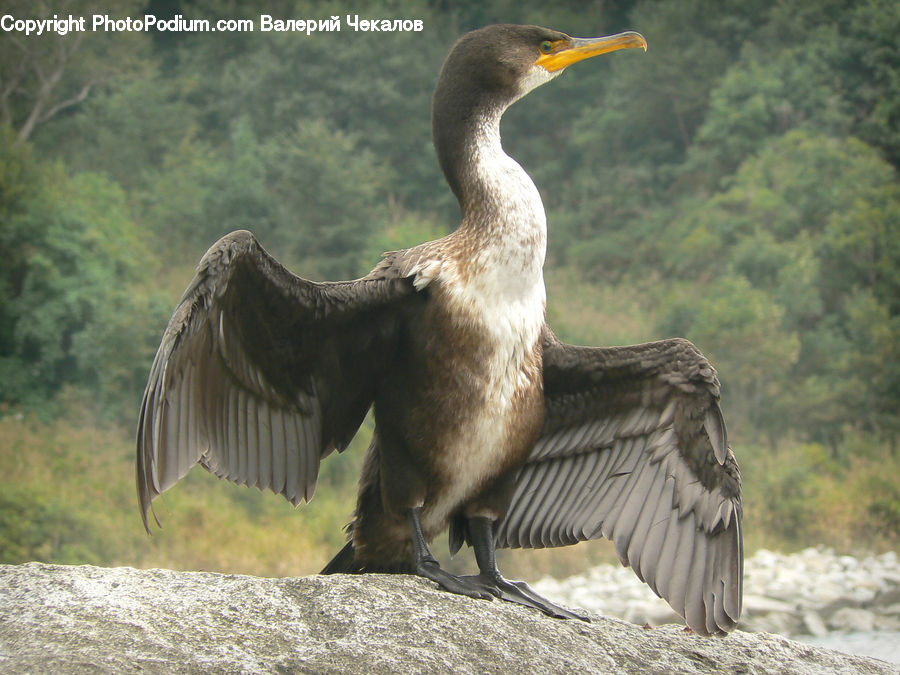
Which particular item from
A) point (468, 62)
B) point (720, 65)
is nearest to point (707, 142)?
point (720, 65)

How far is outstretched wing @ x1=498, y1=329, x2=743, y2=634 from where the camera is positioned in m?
4.00

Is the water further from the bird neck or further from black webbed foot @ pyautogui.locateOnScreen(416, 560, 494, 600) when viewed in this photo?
the bird neck

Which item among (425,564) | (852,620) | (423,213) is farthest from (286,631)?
(423,213)

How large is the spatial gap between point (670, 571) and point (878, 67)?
67.3 feet

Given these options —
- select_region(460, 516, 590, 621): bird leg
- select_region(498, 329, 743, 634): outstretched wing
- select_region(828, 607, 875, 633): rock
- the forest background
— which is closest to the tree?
the forest background

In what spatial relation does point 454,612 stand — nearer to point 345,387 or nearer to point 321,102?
point 345,387

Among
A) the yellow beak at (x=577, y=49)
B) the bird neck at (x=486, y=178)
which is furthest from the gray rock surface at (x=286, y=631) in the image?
the yellow beak at (x=577, y=49)

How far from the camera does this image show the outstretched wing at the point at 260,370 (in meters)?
3.66

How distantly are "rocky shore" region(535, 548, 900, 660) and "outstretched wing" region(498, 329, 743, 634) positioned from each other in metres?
11.0

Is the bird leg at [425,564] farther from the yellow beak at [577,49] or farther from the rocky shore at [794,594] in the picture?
the rocky shore at [794,594]

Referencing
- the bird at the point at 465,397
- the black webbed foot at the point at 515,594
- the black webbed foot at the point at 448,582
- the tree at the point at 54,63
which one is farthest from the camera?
the tree at the point at 54,63

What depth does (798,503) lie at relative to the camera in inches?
703

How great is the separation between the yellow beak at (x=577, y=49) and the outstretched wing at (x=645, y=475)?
1.14 m

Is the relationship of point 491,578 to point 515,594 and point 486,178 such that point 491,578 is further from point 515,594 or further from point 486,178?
point 486,178
